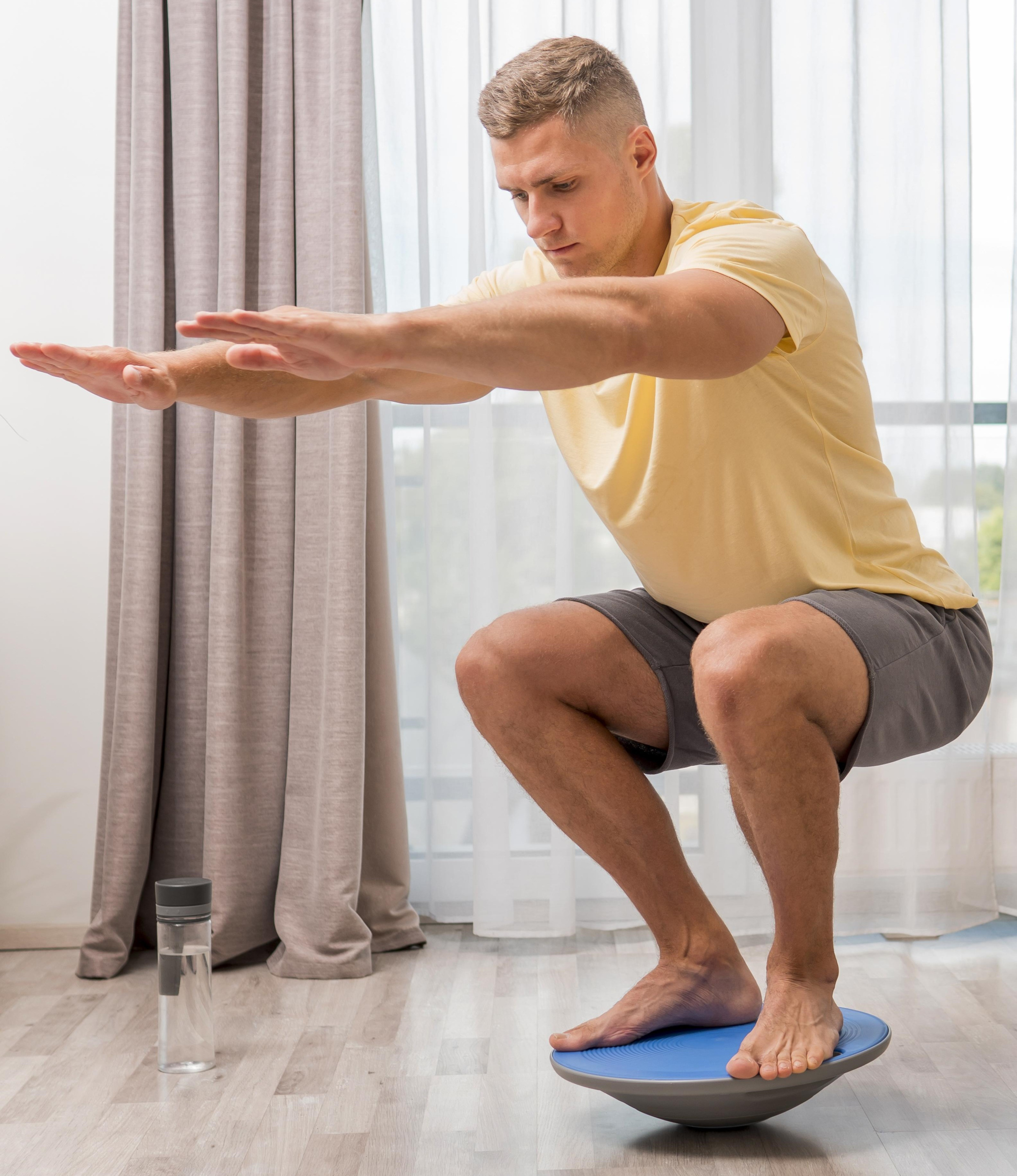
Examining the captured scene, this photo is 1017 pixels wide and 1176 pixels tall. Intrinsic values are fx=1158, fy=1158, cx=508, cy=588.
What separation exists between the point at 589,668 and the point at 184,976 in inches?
27.3

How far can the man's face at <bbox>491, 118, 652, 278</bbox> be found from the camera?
4.35 ft

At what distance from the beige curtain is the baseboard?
0.51 ft

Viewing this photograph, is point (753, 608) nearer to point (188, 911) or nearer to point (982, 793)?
point (188, 911)

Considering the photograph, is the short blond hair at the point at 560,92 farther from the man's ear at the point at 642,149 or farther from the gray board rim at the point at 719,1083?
the gray board rim at the point at 719,1083

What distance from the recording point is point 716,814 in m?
2.26

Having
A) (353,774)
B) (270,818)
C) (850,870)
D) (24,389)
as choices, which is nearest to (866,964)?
(850,870)

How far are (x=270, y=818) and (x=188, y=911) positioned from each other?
618mm

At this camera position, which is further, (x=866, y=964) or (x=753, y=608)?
(x=866, y=964)

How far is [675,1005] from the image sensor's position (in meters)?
1.35

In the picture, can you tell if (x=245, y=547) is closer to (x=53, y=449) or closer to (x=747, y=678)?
(x=53, y=449)

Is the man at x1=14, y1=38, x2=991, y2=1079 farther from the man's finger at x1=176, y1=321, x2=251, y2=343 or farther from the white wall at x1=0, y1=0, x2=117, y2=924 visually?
the white wall at x1=0, y1=0, x2=117, y2=924

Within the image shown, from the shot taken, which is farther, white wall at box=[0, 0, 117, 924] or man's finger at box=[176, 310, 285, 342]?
white wall at box=[0, 0, 117, 924]

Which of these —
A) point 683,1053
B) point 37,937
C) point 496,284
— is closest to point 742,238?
point 496,284

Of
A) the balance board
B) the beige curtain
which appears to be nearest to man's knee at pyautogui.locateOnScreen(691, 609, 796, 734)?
the balance board
